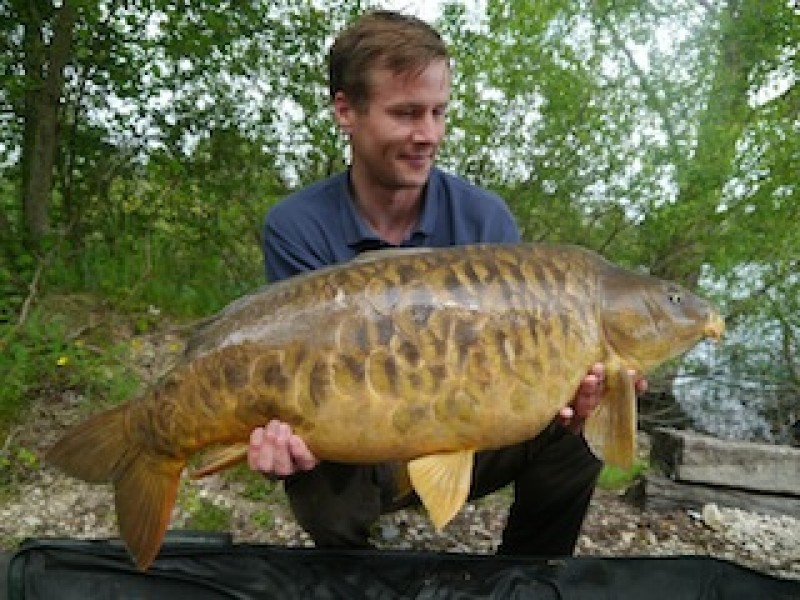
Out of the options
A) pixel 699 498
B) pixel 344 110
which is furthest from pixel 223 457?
pixel 699 498

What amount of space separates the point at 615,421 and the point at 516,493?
45 cm

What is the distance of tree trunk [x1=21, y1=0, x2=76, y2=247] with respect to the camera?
8.85ft

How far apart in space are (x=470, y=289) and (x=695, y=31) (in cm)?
255

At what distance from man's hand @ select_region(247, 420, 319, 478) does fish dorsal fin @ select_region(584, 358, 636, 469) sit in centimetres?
40

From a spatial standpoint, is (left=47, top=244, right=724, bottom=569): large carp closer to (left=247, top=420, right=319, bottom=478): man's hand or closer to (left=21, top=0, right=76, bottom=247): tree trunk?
(left=247, top=420, right=319, bottom=478): man's hand

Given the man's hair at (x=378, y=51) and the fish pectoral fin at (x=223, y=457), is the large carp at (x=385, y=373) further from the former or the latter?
the man's hair at (x=378, y=51)

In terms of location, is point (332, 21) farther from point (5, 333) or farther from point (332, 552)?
point (332, 552)

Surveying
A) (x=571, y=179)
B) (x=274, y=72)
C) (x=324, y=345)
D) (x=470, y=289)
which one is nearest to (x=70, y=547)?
(x=324, y=345)

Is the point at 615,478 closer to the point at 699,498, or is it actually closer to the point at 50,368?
the point at 699,498

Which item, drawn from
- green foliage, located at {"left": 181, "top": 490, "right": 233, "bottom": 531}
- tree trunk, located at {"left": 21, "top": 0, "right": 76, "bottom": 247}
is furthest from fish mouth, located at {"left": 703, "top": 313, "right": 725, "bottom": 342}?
tree trunk, located at {"left": 21, "top": 0, "right": 76, "bottom": 247}

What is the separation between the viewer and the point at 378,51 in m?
1.50

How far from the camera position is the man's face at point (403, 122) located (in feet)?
4.84

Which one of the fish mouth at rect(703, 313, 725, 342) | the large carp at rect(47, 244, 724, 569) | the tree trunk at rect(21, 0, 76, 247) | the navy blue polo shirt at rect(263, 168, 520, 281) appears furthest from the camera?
the tree trunk at rect(21, 0, 76, 247)

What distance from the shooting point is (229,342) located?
114cm
